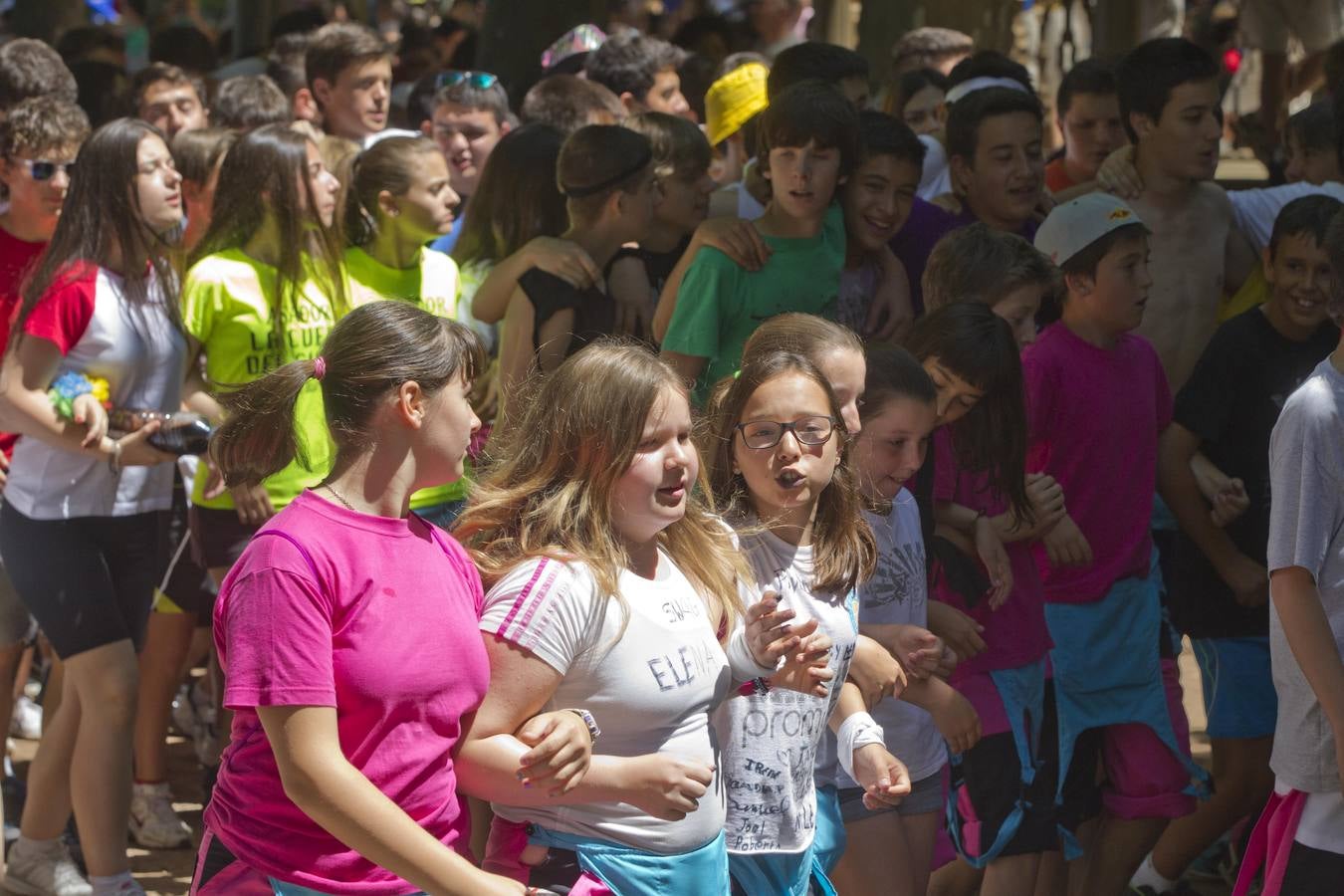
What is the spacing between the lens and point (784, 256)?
16.1ft

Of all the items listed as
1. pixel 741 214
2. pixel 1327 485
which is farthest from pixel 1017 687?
pixel 741 214

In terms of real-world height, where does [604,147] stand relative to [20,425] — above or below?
above

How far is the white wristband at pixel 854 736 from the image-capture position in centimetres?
324

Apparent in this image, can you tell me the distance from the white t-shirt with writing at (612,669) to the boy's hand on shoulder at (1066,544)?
159 centimetres

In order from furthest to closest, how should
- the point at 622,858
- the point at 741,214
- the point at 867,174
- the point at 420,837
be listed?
the point at 741,214
the point at 867,174
the point at 622,858
the point at 420,837

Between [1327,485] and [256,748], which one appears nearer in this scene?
[256,748]

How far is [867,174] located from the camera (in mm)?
5113

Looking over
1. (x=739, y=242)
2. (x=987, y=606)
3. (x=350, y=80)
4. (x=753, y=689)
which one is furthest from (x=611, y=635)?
(x=350, y=80)

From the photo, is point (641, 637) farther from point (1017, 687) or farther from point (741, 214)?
point (741, 214)

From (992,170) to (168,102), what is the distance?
3.89 m

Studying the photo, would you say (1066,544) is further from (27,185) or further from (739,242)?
(27,185)

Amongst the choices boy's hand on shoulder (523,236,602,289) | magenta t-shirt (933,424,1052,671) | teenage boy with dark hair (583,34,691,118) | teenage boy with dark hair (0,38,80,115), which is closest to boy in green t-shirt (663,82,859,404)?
boy's hand on shoulder (523,236,602,289)

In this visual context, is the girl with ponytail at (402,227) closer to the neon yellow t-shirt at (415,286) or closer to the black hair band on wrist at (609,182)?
Result: the neon yellow t-shirt at (415,286)

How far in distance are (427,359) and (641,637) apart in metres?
0.57
